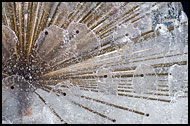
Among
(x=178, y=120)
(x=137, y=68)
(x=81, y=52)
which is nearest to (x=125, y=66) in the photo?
(x=137, y=68)

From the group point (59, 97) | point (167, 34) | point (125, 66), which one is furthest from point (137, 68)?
point (59, 97)

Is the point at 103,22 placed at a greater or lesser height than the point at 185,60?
greater

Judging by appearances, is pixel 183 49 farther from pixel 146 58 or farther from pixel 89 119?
pixel 89 119

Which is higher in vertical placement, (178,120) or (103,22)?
(103,22)

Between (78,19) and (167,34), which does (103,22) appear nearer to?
(78,19)

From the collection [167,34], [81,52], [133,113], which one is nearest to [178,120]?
[133,113]

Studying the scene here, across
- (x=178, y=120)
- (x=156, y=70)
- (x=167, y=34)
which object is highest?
(x=167, y=34)

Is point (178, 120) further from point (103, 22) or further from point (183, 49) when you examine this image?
point (103, 22)
